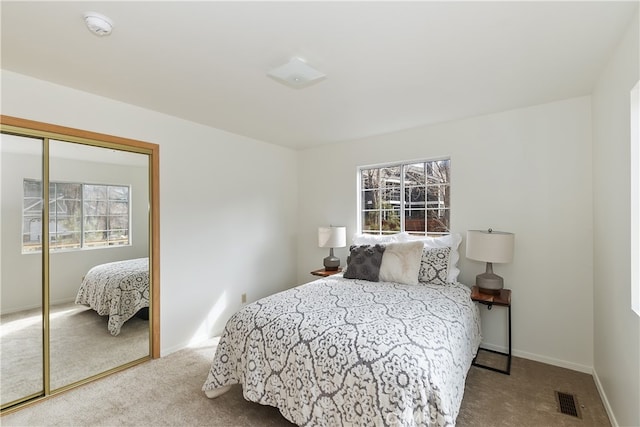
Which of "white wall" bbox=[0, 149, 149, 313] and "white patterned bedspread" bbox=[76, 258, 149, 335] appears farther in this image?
"white patterned bedspread" bbox=[76, 258, 149, 335]

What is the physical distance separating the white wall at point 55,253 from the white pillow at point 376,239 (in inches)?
91.1

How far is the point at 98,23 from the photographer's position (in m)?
1.53

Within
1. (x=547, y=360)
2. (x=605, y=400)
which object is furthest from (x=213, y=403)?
(x=547, y=360)

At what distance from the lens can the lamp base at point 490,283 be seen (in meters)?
2.64

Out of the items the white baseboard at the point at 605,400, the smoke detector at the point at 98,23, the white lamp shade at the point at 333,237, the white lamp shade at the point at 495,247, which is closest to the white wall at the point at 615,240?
the white baseboard at the point at 605,400

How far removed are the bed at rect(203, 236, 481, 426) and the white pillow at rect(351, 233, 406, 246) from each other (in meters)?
0.95

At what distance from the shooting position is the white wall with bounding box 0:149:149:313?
7.02 feet

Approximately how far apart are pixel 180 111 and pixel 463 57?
2.50 meters

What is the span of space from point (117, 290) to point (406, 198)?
3.23 m

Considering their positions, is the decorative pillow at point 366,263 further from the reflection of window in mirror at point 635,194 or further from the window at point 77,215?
the window at point 77,215

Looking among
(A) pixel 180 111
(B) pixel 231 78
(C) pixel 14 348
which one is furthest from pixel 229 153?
(C) pixel 14 348

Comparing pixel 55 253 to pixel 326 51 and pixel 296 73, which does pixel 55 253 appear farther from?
pixel 326 51

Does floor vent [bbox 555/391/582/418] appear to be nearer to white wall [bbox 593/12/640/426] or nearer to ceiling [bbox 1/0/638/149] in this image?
white wall [bbox 593/12/640/426]

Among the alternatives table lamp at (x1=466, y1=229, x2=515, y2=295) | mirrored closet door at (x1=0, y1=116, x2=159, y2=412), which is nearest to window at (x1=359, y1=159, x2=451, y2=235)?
table lamp at (x1=466, y1=229, x2=515, y2=295)
